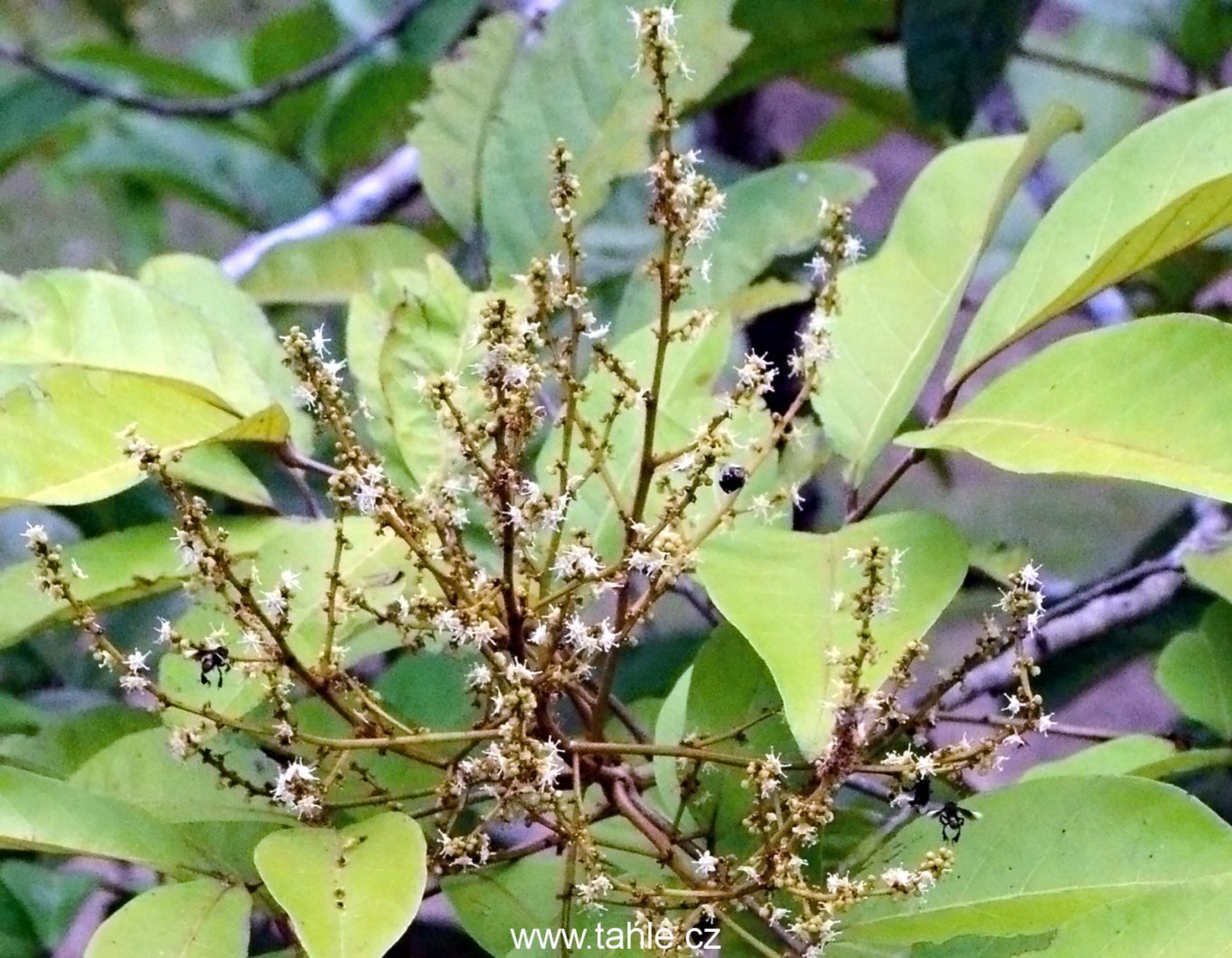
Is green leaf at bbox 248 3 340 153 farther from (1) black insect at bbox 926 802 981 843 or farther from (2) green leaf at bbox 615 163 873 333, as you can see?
(1) black insect at bbox 926 802 981 843

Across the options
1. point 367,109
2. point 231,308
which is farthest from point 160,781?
point 367,109

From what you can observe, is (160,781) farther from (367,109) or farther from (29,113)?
(29,113)

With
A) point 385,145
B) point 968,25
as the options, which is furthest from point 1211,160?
point 385,145

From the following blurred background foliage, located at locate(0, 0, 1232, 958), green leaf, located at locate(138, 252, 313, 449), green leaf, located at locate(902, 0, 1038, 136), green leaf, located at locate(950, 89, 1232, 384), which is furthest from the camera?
green leaf, located at locate(902, 0, 1038, 136)

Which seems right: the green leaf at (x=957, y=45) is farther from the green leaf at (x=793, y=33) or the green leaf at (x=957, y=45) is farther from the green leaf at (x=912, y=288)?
the green leaf at (x=912, y=288)

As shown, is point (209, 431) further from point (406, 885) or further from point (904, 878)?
point (904, 878)

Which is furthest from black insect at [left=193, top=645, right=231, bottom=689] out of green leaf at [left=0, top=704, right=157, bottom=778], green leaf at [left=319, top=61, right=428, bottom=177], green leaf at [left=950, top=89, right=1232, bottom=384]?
green leaf at [left=319, top=61, right=428, bottom=177]

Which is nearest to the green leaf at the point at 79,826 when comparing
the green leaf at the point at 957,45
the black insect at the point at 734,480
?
the black insect at the point at 734,480
